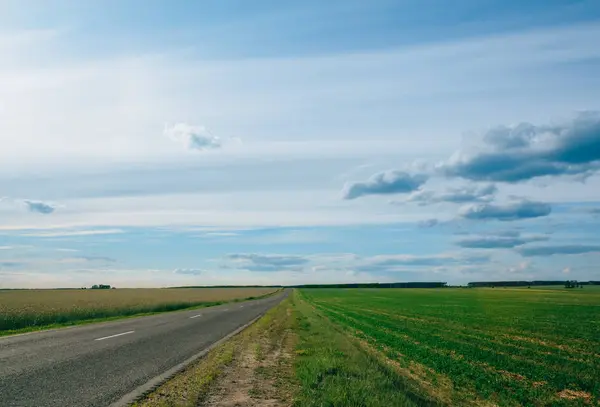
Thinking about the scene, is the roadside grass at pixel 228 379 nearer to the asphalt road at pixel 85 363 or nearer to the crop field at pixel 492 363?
the asphalt road at pixel 85 363

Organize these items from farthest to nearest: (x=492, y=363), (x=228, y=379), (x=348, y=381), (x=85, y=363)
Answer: (x=492, y=363)
(x=85, y=363)
(x=228, y=379)
(x=348, y=381)

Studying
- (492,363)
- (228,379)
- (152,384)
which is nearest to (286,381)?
(228,379)

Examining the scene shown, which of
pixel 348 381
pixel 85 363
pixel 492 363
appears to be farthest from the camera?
pixel 492 363

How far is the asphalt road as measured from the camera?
878 centimetres

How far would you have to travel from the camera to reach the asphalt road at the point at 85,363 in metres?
8.78

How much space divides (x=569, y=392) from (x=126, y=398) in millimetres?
9744

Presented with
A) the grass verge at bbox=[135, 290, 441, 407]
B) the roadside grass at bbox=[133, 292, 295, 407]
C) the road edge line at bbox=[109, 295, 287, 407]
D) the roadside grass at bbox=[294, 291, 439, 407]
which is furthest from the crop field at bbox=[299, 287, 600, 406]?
the road edge line at bbox=[109, 295, 287, 407]

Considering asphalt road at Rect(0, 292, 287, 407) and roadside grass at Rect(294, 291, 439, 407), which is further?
roadside grass at Rect(294, 291, 439, 407)

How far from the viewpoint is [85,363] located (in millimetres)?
12039

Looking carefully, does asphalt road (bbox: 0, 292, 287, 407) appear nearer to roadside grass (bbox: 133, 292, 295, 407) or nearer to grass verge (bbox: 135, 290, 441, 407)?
roadside grass (bbox: 133, 292, 295, 407)

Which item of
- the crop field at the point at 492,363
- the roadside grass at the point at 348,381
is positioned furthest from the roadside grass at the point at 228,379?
the crop field at the point at 492,363

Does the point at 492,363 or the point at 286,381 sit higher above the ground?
the point at 286,381

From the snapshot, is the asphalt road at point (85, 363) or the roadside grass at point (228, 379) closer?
the asphalt road at point (85, 363)

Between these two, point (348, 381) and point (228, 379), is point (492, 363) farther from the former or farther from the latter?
point (228, 379)
